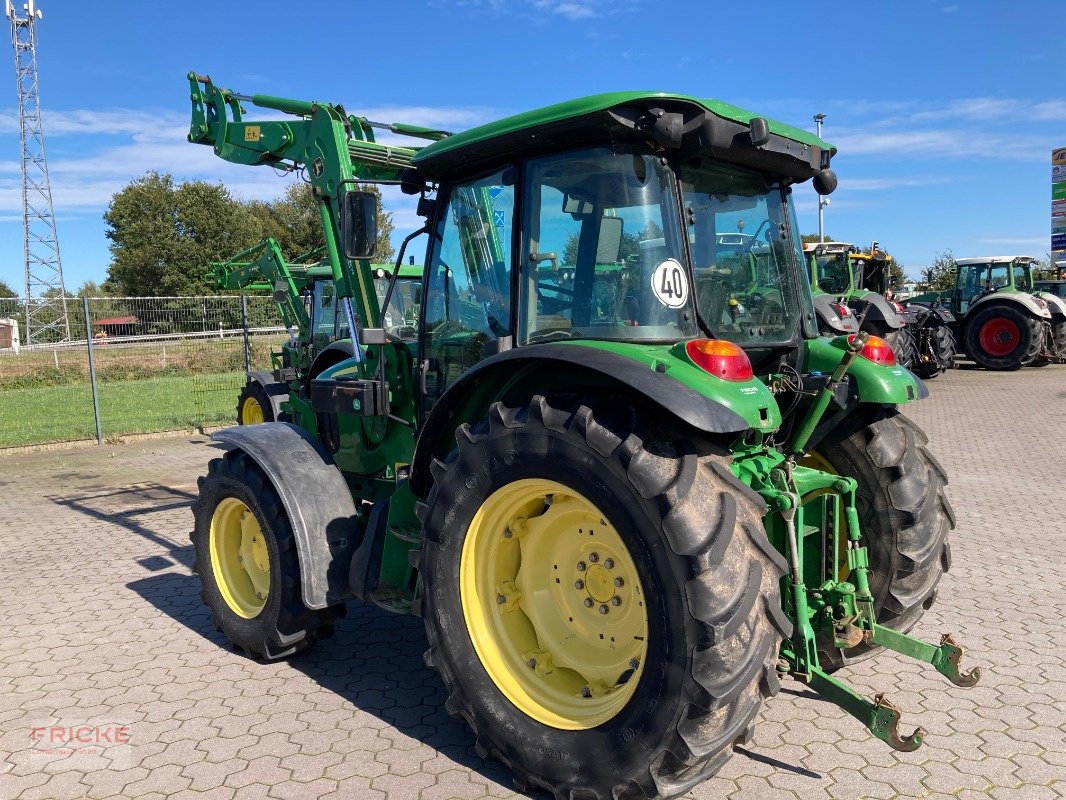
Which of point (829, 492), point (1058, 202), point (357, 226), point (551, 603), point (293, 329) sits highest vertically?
point (1058, 202)

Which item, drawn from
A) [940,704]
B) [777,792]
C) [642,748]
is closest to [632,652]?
[642,748]

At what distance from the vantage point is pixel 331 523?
419 cm

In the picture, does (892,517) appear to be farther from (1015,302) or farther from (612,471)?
(1015,302)

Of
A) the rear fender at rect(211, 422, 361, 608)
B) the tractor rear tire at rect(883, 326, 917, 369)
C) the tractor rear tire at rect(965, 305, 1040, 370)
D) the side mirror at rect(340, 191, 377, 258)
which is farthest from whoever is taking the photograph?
the tractor rear tire at rect(965, 305, 1040, 370)

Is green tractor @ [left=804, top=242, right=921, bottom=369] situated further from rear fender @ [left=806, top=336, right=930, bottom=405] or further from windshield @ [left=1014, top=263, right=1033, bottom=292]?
rear fender @ [left=806, top=336, right=930, bottom=405]

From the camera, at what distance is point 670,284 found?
10.6 ft

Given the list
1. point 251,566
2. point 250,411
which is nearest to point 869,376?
point 251,566

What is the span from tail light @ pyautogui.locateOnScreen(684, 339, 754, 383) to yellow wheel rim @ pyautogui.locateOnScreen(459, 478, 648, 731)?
64 cm

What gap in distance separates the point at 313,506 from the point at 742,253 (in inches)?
92.4

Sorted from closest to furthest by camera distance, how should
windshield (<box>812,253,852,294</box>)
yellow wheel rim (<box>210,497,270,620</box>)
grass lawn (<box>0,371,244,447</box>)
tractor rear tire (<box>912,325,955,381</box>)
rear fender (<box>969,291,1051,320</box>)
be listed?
yellow wheel rim (<box>210,497,270,620</box>), grass lawn (<box>0,371,244,447</box>), windshield (<box>812,253,852,294</box>), tractor rear tire (<box>912,325,955,381</box>), rear fender (<box>969,291,1051,320</box>)

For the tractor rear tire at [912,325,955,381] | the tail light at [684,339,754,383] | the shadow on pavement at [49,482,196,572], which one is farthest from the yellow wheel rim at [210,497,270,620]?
the tractor rear tire at [912,325,955,381]

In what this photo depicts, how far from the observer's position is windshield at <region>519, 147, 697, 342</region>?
3.23 m

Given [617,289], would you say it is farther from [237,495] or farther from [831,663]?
[237,495]

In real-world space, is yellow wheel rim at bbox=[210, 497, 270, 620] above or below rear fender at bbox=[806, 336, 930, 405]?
below
